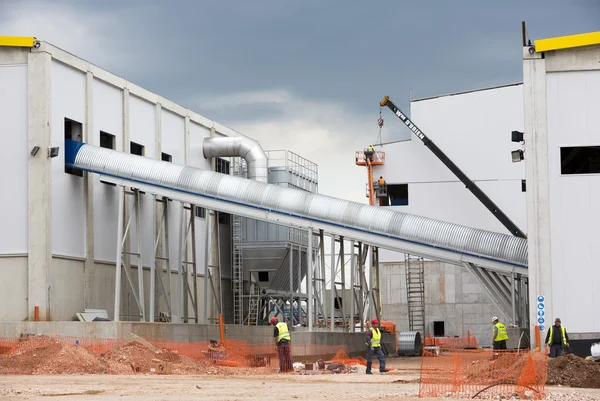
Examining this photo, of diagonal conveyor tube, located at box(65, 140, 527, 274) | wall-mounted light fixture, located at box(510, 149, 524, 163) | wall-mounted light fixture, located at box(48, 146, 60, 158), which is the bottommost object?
diagonal conveyor tube, located at box(65, 140, 527, 274)

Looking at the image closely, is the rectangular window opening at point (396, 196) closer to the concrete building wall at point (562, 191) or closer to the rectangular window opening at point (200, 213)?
the rectangular window opening at point (200, 213)

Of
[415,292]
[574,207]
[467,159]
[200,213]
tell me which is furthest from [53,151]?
[467,159]

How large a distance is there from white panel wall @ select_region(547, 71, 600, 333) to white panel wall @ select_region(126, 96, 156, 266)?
57.2 feet

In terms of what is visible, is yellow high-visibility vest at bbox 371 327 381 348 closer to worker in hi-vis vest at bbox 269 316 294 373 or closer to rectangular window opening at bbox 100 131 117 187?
worker in hi-vis vest at bbox 269 316 294 373

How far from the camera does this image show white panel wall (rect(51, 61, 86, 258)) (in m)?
36.1

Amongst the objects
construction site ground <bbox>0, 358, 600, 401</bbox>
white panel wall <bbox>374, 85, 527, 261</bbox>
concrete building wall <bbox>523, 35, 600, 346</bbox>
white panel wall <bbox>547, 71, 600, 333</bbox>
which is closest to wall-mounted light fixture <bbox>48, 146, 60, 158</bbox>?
construction site ground <bbox>0, 358, 600, 401</bbox>

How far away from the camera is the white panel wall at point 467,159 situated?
53.7 metres

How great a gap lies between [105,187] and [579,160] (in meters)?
18.0

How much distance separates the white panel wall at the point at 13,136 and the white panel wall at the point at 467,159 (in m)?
25.9

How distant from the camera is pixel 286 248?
48.2m

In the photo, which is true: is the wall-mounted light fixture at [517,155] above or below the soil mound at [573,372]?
above

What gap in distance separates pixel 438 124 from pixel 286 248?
505 inches

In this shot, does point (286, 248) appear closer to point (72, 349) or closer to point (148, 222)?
point (148, 222)

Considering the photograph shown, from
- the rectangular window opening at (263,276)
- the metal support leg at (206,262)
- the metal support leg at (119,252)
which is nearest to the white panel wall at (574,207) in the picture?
the metal support leg at (119,252)
